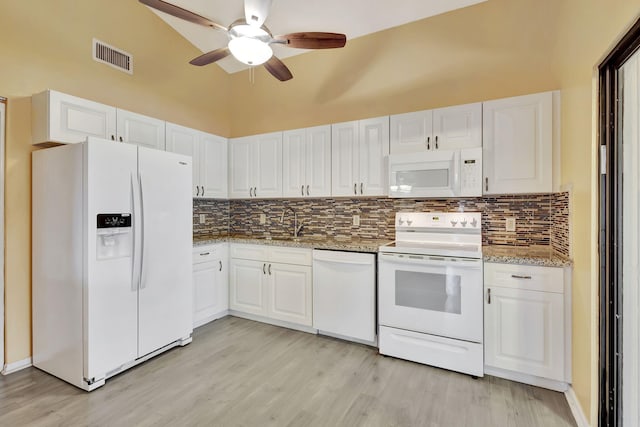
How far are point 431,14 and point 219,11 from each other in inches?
86.7

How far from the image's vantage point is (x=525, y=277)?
2131 mm

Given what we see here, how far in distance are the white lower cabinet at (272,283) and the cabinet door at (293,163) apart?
2.37ft

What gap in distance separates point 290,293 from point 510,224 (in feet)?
7.25

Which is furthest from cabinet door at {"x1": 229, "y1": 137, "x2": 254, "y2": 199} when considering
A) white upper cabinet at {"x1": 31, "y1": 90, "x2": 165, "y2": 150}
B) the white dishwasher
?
the white dishwasher

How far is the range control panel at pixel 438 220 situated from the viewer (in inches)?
109

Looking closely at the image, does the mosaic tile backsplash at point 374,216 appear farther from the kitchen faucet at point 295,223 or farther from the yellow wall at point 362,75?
the yellow wall at point 362,75

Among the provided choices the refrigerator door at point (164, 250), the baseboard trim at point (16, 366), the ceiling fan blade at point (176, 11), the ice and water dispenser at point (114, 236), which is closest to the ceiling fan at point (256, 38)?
the ceiling fan blade at point (176, 11)

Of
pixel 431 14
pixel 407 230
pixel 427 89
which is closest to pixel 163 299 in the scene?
pixel 407 230

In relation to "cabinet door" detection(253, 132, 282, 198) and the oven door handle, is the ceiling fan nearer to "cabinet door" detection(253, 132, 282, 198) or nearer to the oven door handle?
"cabinet door" detection(253, 132, 282, 198)

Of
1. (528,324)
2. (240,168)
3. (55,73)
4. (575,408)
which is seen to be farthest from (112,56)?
(575,408)

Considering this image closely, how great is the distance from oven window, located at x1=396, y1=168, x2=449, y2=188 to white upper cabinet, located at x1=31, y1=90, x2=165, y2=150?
8.50 feet

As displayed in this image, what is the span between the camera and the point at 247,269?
3.40m

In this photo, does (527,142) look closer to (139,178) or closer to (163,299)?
(139,178)

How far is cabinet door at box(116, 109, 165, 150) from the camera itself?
9.23ft
